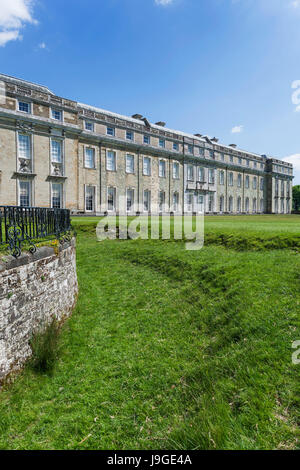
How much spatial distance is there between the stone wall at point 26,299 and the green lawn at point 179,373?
512mm

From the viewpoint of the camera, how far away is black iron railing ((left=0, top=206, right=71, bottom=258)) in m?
5.23

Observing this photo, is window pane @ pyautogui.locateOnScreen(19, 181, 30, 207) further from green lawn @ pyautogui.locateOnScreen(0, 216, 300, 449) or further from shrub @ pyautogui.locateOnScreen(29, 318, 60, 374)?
shrub @ pyautogui.locateOnScreen(29, 318, 60, 374)

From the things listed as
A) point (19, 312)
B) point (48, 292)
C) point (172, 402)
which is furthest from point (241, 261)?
point (19, 312)

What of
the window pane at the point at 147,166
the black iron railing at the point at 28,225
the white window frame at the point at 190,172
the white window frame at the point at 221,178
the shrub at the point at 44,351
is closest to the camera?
the black iron railing at the point at 28,225

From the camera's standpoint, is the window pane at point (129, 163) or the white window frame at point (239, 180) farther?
the white window frame at point (239, 180)

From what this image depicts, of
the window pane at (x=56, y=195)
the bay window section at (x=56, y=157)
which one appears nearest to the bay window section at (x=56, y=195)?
the window pane at (x=56, y=195)

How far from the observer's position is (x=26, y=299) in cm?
551

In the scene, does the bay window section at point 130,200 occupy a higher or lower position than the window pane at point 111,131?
lower

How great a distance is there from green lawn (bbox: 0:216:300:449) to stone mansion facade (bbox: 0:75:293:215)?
Result: 23436 millimetres

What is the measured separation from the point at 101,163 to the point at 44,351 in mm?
31227

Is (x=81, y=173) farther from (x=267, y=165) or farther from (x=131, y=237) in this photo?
(x=267, y=165)

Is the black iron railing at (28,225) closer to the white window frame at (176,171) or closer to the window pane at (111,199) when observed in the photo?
the window pane at (111,199)

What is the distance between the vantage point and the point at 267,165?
63281 mm

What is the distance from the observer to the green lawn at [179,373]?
329cm
